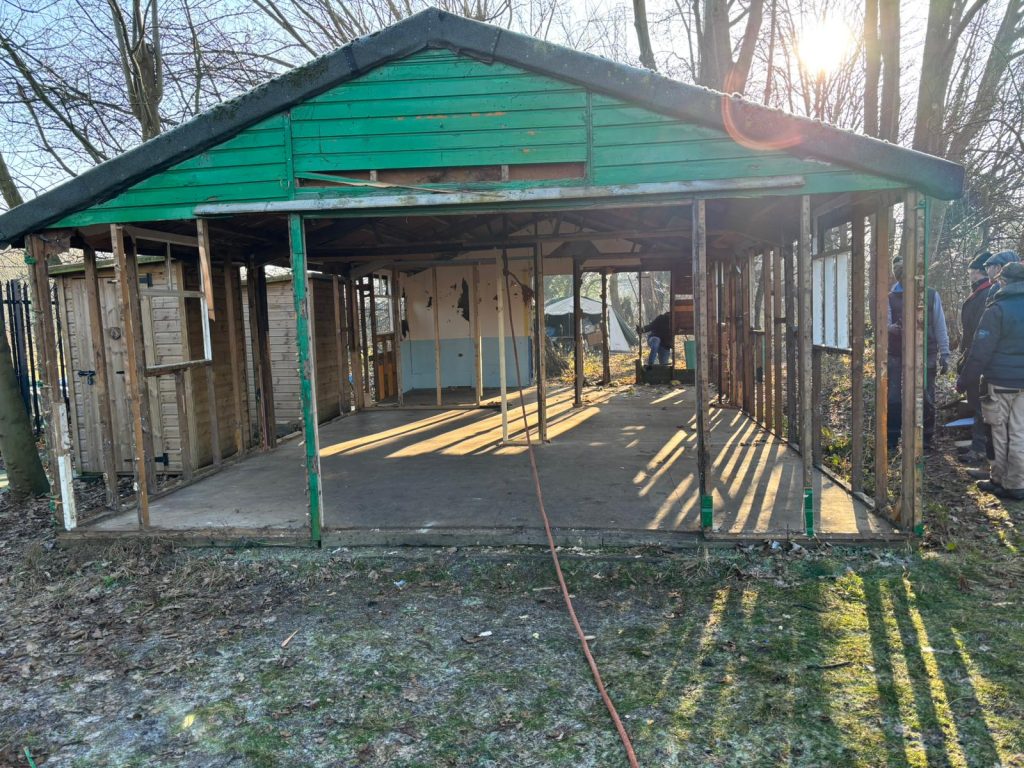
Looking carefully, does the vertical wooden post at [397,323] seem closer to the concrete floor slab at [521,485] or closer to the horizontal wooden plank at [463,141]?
the concrete floor slab at [521,485]

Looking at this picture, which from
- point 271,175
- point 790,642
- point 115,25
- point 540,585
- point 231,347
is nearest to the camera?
point 790,642

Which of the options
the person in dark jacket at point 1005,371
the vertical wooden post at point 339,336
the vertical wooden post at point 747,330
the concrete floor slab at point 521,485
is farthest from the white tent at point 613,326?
the person in dark jacket at point 1005,371

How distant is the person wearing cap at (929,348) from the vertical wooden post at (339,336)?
7413mm

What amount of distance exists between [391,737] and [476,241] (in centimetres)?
676

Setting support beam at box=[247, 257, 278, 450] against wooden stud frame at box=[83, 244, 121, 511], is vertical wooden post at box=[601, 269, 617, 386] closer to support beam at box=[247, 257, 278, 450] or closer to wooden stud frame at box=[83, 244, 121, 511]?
support beam at box=[247, 257, 278, 450]

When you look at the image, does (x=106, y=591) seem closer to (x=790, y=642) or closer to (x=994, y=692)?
(x=790, y=642)

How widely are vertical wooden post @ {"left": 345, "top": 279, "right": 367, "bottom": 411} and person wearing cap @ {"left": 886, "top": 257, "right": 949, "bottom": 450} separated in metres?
7.49

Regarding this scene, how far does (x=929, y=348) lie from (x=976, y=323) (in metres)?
0.45

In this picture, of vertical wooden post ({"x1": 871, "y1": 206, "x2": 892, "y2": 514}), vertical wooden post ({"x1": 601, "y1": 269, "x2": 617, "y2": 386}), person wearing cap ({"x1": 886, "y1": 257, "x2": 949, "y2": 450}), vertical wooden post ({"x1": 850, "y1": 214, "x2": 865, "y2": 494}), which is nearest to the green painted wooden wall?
vertical wooden post ({"x1": 871, "y1": 206, "x2": 892, "y2": 514})

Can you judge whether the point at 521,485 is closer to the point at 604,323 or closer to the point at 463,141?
the point at 463,141

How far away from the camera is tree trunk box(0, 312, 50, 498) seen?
6652 millimetres

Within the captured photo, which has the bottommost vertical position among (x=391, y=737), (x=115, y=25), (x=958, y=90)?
(x=391, y=737)

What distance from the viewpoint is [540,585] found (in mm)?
4379

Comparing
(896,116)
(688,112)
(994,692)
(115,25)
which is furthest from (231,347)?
(896,116)
